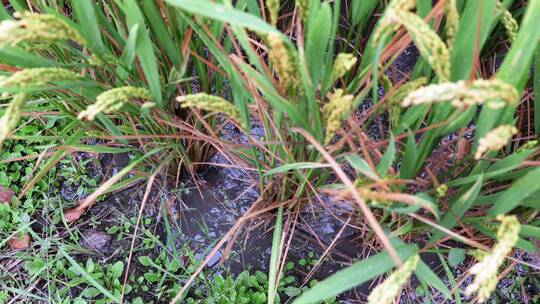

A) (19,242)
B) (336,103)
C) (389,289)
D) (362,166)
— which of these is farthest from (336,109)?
(19,242)

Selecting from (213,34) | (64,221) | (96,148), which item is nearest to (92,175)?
(64,221)

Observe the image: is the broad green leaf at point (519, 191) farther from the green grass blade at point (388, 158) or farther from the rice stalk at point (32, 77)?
the rice stalk at point (32, 77)

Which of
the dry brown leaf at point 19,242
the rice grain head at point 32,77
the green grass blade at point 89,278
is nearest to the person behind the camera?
the rice grain head at point 32,77

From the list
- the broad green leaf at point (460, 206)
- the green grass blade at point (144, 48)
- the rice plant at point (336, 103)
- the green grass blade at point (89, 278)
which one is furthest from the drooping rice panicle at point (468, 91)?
the green grass blade at point (89, 278)

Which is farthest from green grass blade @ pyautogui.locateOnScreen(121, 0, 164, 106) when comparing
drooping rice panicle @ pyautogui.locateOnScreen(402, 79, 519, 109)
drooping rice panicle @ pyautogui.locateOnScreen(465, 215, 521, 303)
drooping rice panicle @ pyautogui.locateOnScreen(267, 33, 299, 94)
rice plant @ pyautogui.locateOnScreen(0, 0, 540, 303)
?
drooping rice panicle @ pyautogui.locateOnScreen(465, 215, 521, 303)

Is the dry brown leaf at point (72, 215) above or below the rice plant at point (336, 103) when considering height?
below

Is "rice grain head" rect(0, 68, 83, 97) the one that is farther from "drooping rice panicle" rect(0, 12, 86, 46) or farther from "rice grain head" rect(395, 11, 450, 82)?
"rice grain head" rect(395, 11, 450, 82)

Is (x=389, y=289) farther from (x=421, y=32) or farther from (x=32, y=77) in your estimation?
(x=32, y=77)

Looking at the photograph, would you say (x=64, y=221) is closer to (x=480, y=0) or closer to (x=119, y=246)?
(x=119, y=246)
